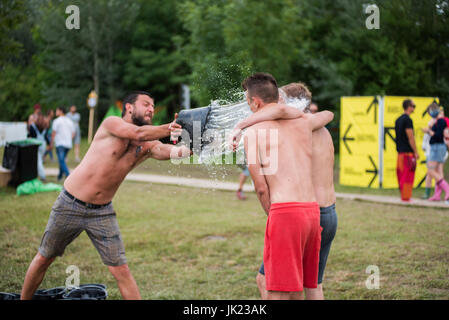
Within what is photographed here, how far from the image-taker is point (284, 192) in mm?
3205

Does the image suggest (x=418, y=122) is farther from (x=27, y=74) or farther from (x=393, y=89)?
(x=27, y=74)

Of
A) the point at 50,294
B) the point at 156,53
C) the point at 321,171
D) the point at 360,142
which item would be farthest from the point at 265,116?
the point at 156,53

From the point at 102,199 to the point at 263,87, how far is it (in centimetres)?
187

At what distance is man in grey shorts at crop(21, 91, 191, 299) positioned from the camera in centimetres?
417

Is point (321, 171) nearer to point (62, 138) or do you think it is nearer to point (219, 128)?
point (219, 128)

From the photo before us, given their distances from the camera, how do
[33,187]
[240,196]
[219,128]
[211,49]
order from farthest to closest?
[33,187], [240,196], [211,49], [219,128]

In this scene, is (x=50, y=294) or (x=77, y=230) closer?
(x=77, y=230)

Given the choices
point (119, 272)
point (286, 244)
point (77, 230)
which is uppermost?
point (286, 244)

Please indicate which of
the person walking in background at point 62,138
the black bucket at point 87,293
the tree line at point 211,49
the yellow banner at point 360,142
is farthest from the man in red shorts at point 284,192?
the person walking in background at point 62,138

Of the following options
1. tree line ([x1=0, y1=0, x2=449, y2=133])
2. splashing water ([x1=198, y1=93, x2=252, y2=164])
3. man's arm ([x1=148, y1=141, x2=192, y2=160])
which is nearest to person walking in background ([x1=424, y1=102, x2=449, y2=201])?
tree line ([x1=0, y1=0, x2=449, y2=133])

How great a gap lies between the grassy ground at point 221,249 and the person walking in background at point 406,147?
81 cm

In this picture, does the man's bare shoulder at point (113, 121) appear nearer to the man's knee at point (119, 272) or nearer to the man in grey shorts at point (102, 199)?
the man in grey shorts at point (102, 199)
